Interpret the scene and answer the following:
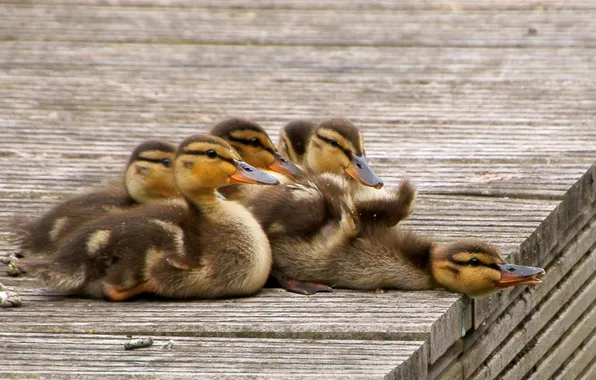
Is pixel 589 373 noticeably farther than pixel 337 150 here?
Yes

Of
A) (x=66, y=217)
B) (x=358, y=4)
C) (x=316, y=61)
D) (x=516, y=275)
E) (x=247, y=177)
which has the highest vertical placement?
(x=358, y=4)

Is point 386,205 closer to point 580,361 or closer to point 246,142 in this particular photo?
point 246,142

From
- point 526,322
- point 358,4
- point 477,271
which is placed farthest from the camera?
point 358,4

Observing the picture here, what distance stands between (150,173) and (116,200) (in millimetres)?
184

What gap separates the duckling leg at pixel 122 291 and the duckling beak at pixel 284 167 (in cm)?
92

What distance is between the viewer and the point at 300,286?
433 cm

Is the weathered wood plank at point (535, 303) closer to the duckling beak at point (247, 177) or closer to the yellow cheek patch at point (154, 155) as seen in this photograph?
the duckling beak at point (247, 177)

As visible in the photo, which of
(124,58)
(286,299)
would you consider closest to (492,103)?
(124,58)

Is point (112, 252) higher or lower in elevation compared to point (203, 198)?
lower

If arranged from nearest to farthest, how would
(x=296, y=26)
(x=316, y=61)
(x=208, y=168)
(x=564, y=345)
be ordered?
(x=208, y=168), (x=564, y=345), (x=316, y=61), (x=296, y=26)

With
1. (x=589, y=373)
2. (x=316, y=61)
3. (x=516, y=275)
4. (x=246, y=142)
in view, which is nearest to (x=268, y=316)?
(x=516, y=275)

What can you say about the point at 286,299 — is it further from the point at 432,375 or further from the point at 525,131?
the point at 525,131

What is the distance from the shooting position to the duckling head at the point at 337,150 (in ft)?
16.3

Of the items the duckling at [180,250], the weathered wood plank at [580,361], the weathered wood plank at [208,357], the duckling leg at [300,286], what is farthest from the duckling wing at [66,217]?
the weathered wood plank at [580,361]
